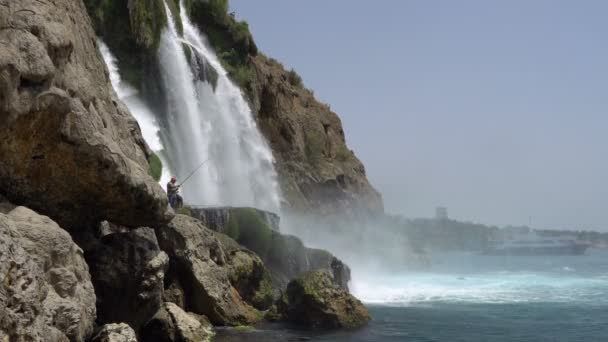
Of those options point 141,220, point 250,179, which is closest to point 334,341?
point 141,220

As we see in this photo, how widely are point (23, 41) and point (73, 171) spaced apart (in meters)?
2.40

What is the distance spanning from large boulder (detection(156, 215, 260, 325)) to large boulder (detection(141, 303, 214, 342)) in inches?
87.5

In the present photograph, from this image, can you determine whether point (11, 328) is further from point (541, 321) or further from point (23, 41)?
point (541, 321)

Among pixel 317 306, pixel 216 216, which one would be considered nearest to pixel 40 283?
pixel 317 306

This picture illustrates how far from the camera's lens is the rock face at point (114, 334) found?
12.0 metres

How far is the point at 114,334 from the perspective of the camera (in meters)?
12.1

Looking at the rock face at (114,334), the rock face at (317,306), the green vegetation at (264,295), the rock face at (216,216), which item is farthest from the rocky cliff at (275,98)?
the rock face at (114,334)

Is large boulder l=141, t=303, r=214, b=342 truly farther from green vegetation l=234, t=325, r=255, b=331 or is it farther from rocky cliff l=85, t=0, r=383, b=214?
rocky cliff l=85, t=0, r=383, b=214

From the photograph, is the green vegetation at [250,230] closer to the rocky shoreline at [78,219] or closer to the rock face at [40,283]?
the rocky shoreline at [78,219]

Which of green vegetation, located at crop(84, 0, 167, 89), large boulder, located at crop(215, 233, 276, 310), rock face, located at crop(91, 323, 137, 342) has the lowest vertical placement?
rock face, located at crop(91, 323, 137, 342)

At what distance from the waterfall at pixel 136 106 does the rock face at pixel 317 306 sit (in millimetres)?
14460

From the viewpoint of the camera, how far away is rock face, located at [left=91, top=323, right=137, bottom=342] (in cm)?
1202

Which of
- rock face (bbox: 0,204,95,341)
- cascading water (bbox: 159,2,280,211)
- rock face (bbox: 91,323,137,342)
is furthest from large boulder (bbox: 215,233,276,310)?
cascading water (bbox: 159,2,280,211)

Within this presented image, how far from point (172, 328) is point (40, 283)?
6526mm
